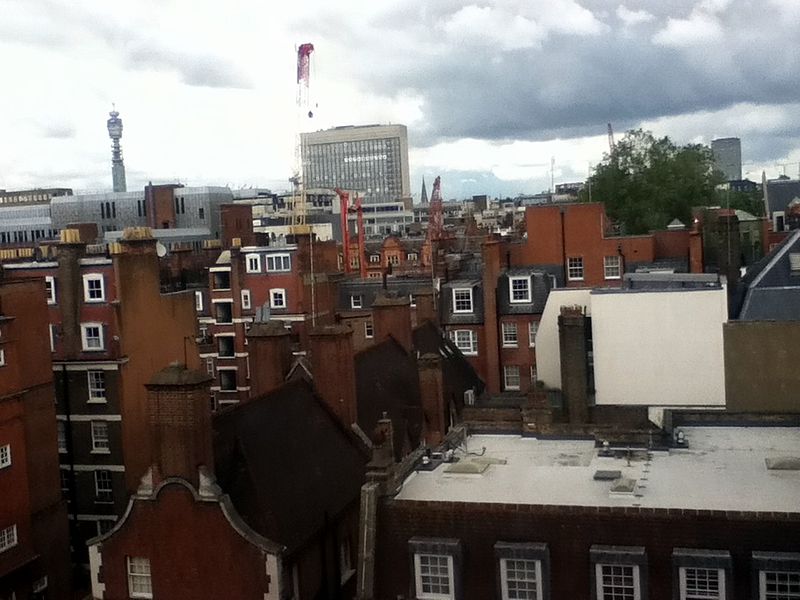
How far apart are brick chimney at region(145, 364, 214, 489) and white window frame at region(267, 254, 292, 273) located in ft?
122

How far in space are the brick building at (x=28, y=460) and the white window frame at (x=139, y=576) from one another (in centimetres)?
1284

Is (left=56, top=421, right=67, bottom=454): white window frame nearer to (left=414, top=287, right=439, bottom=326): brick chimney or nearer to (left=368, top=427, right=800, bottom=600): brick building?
(left=414, top=287, right=439, bottom=326): brick chimney

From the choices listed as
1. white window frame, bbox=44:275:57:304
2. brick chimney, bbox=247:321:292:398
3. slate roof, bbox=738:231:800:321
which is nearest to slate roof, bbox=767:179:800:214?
slate roof, bbox=738:231:800:321

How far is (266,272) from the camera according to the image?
6016 centimetres

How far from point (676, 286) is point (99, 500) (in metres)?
28.4

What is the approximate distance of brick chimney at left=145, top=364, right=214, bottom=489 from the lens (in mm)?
22547

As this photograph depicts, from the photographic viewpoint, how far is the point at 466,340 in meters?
55.0

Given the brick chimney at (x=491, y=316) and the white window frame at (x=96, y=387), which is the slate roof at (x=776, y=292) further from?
the white window frame at (x=96, y=387)

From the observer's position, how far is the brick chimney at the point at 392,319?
1705 inches

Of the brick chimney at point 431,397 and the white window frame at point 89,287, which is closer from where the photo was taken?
the brick chimney at point 431,397

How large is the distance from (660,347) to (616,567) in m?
19.9

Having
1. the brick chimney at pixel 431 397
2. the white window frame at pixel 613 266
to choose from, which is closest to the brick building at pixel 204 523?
the brick chimney at pixel 431 397

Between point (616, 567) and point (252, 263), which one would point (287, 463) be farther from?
point (252, 263)

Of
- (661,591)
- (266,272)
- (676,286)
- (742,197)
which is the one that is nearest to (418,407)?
(676,286)
